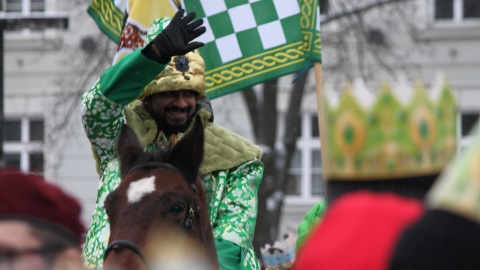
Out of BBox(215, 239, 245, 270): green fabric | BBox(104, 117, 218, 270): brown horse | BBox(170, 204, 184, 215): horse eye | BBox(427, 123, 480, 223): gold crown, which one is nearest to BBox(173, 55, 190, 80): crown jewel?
BBox(104, 117, 218, 270): brown horse

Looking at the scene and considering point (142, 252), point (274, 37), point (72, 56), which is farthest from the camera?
point (72, 56)

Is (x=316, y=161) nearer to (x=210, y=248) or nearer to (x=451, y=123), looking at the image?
(x=210, y=248)

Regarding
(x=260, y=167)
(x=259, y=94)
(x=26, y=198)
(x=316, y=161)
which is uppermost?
(x=26, y=198)

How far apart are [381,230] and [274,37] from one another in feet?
18.8

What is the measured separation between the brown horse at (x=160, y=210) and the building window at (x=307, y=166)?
20.2 m

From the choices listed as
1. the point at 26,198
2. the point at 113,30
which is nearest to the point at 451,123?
the point at 26,198

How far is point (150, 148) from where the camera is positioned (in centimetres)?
636

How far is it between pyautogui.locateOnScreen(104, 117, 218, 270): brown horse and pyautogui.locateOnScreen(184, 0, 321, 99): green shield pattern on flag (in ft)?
7.85

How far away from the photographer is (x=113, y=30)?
8.97 m

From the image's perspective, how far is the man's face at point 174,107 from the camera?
6.33 m

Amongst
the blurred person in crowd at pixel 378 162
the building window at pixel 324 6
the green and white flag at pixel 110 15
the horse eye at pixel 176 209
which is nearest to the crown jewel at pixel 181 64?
the horse eye at pixel 176 209

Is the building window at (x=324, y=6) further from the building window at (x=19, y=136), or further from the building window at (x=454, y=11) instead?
the building window at (x=19, y=136)

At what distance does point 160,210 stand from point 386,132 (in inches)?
104

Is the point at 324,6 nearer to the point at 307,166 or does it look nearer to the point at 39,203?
the point at 307,166
